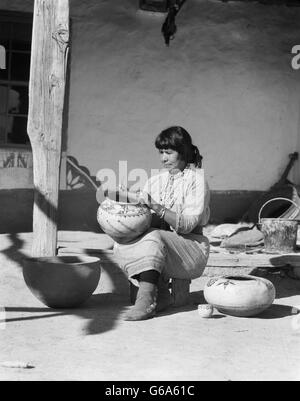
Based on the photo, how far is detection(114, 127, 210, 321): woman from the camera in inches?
173

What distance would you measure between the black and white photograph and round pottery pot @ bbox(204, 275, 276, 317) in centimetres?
1

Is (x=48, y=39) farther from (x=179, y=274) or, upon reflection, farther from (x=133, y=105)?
(x=133, y=105)

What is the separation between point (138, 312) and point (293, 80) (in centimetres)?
508

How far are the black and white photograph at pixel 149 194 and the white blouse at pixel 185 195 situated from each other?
11 mm

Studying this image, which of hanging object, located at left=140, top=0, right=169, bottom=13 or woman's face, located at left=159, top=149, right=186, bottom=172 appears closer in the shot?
woman's face, located at left=159, top=149, right=186, bottom=172

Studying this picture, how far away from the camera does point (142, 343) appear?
12.0 ft

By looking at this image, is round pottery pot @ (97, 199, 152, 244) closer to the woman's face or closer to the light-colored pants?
the light-colored pants

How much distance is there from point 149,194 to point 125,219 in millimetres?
325

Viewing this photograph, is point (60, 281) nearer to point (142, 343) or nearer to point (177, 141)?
point (142, 343)

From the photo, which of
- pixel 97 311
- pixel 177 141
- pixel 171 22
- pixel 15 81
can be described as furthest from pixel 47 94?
pixel 171 22

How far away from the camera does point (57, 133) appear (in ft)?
15.4

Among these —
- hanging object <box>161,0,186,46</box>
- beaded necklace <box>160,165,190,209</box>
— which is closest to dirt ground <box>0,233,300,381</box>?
beaded necklace <box>160,165,190,209</box>
